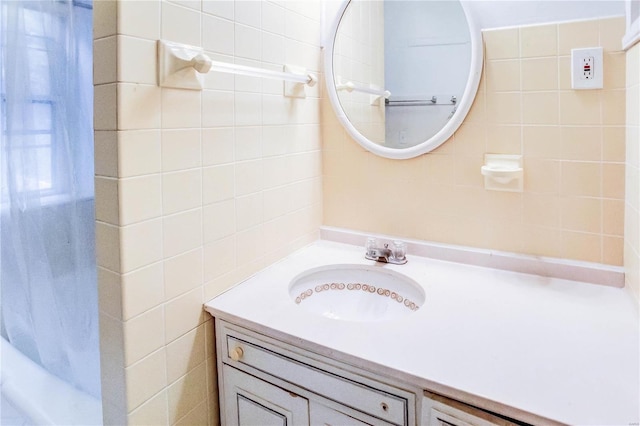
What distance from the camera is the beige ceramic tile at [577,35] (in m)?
1.02

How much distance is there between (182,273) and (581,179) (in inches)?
42.7

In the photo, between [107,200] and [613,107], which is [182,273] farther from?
[613,107]

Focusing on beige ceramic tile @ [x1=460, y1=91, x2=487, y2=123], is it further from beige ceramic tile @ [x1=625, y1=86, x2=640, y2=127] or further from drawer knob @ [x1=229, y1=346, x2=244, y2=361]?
drawer knob @ [x1=229, y1=346, x2=244, y2=361]

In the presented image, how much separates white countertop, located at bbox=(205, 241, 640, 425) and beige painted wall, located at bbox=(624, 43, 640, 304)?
0.26 feet

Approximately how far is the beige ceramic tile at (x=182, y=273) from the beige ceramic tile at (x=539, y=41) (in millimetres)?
1049

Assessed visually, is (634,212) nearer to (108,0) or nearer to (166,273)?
(166,273)

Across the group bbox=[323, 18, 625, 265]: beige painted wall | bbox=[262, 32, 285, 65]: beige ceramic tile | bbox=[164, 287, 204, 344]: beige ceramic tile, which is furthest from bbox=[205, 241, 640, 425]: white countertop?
bbox=[262, 32, 285, 65]: beige ceramic tile

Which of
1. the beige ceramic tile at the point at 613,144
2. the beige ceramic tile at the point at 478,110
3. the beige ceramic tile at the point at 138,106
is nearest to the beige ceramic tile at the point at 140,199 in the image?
the beige ceramic tile at the point at 138,106

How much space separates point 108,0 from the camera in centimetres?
76

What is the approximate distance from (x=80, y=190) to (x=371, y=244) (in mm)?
916

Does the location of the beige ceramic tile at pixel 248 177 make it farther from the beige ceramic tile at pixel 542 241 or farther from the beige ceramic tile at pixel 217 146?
the beige ceramic tile at pixel 542 241

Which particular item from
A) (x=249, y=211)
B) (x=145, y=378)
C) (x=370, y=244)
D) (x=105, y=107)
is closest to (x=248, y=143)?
(x=249, y=211)

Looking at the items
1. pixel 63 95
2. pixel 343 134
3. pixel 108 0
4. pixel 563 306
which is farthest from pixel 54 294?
pixel 563 306

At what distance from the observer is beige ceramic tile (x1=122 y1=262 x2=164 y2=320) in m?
0.81
